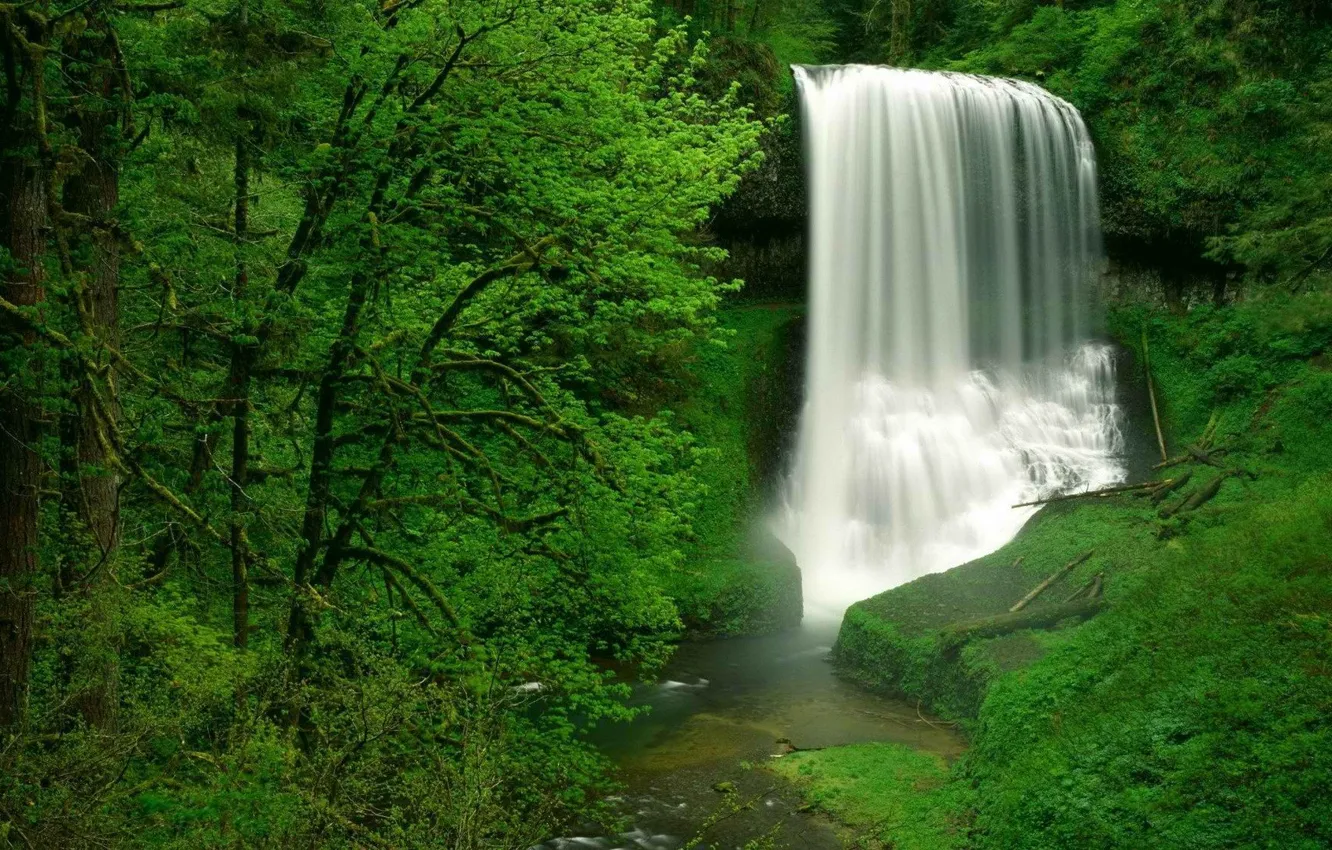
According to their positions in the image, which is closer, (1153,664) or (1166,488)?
(1153,664)

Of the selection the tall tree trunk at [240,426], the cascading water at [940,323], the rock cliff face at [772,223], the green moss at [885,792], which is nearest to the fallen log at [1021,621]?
the green moss at [885,792]

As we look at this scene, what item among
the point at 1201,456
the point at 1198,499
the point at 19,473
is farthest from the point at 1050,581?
the point at 19,473

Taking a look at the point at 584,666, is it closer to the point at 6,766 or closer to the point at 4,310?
the point at 6,766

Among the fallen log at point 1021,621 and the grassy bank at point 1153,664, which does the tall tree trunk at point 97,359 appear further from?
the fallen log at point 1021,621

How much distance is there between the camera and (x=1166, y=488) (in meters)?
14.5

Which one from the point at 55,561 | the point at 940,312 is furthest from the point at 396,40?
the point at 940,312

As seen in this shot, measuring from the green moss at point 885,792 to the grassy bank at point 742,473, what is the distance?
3.58 m

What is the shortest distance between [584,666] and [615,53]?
5149mm

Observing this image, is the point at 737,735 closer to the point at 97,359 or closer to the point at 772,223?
the point at 97,359

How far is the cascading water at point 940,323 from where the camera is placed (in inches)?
749

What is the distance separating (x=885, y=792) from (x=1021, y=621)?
10.6 feet

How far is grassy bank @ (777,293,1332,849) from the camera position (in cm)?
677

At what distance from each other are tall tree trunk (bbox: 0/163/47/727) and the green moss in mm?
6518

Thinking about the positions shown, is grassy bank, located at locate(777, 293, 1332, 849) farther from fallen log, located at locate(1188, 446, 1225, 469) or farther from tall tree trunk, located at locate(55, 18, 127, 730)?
tall tree trunk, located at locate(55, 18, 127, 730)
